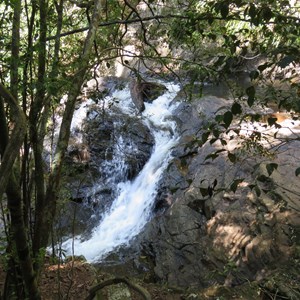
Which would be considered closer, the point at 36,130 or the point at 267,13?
the point at 267,13

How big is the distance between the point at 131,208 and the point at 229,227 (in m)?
3.17

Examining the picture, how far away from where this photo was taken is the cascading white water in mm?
7223

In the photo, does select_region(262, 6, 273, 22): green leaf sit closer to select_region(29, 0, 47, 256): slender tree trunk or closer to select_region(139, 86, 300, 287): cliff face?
select_region(29, 0, 47, 256): slender tree trunk

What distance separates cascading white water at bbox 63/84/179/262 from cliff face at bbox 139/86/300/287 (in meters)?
0.79

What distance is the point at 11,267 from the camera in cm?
269

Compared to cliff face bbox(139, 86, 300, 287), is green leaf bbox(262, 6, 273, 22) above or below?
above

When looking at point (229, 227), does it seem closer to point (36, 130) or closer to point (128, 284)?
point (128, 284)

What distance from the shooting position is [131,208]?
819 centimetres

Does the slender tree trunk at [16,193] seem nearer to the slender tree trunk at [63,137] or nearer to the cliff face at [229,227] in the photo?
the slender tree trunk at [63,137]

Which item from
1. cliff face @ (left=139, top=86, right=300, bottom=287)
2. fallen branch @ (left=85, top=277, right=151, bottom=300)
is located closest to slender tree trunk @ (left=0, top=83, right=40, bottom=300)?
fallen branch @ (left=85, top=277, right=151, bottom=300)

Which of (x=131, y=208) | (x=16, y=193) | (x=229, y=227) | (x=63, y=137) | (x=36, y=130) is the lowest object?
(x=229, y=227)

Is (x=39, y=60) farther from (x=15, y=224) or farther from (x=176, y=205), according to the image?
(x=176, y=205)

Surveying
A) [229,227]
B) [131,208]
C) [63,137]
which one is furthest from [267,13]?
[131,208]

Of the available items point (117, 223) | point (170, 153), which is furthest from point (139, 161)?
point (117, 223)
